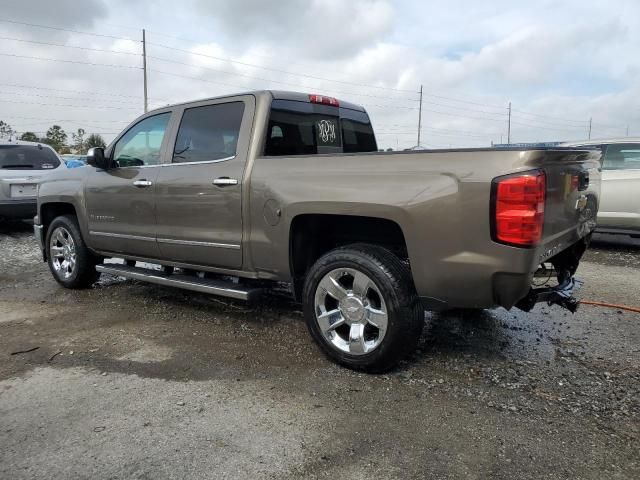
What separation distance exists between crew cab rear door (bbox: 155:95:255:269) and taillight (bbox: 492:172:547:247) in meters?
1.95

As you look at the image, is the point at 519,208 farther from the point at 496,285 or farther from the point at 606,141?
the point at 606,141

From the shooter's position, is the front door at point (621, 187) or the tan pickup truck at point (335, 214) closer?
the tan pickup truck at point (335, 214)

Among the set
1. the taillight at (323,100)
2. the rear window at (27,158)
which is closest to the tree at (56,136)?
the rear window at (27,158)

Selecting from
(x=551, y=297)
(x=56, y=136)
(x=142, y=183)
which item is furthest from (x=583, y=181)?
(x=56, y=136)

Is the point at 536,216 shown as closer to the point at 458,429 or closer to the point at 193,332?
the point at 458,429

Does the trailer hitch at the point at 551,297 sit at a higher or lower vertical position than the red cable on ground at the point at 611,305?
higher

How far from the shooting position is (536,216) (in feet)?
9.30

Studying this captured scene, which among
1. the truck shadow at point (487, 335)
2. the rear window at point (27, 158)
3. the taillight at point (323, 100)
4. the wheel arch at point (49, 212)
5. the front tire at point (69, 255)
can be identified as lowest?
the truck shadow at point (487, 335)

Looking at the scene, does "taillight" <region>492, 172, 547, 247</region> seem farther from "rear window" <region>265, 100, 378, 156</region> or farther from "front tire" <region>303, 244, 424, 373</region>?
"rear window" <region>265, 100, 378, 156</region>

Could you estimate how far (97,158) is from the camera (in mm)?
5117

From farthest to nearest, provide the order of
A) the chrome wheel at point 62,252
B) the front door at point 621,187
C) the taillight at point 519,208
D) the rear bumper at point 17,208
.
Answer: the rear bumper at point 17,208, the front door at point 621,187, the chrome wheel at point 62,252, the taillight at point 519,208

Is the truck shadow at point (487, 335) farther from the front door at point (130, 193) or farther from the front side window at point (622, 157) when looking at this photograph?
the front side window at point (622, 157)

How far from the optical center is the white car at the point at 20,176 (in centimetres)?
934

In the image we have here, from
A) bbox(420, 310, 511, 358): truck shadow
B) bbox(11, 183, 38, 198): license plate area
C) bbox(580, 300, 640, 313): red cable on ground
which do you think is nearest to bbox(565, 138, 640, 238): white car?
bbox(580, 300, 640, 313): red cable on ground
